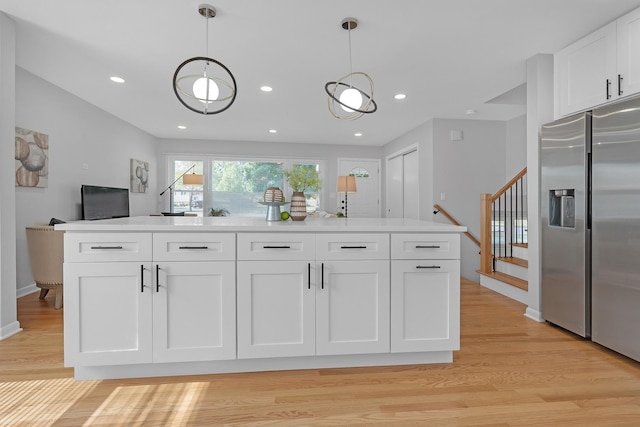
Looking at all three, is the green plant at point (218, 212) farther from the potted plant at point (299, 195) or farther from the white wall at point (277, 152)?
the potted plant at point (299, 195)

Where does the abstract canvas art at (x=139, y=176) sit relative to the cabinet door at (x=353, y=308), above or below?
above

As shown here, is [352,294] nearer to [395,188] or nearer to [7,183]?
[7,183]

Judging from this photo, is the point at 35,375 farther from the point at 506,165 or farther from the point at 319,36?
the point at 506,165

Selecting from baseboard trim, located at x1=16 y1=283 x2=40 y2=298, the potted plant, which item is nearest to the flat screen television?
baseboard trim, located at x1=16 y1=283 x2=40 y2=298

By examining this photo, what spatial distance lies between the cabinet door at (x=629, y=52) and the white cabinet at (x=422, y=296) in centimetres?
178

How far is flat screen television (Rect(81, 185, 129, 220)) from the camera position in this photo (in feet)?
15.2

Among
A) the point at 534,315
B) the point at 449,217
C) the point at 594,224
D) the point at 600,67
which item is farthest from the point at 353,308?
the point at 449,217

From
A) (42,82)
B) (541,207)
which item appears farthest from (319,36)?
(42,82)

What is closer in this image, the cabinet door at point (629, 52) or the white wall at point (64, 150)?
the cabinet door at point (629, 52)

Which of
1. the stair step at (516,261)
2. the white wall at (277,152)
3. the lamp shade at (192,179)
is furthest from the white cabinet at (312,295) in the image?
the white wall at (277,152)

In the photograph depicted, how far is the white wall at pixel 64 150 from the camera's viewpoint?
3.74 m

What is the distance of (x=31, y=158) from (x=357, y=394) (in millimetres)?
4231

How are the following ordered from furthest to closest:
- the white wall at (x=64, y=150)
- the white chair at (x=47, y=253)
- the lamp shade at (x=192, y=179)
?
the lamp shade at (x=192, y=179)
the white wall at (x=64, y=150)
the white chair at (x=47, y=253)

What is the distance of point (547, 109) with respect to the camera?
126 inches
